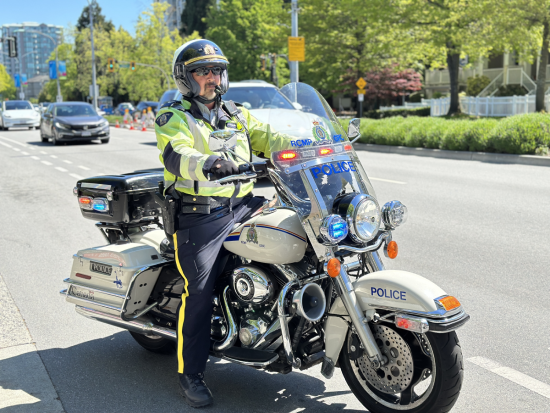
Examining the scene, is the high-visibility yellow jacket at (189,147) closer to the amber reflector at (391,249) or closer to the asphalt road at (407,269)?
the amber reflector at (391,249)

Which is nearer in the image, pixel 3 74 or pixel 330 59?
pixel 330 59

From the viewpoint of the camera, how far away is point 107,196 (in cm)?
438

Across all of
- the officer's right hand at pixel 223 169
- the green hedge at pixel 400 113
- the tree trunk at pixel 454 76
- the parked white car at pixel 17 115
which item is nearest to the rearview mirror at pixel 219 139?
the officer's right hand at pixel 223 169

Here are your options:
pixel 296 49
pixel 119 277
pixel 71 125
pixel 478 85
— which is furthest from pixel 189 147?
pixel 478 85

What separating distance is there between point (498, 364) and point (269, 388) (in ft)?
4.82

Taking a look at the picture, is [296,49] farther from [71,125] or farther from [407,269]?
[407,269]

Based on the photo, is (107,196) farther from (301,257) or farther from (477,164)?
(477,164)

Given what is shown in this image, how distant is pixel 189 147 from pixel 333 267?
3.21 feet

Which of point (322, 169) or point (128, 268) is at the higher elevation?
point (322, 169)

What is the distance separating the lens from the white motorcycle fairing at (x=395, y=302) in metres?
3.00

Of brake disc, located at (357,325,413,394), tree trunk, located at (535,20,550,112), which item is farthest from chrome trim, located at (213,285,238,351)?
tree trunk, located at (535,20,550,112)

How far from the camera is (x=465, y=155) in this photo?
17.3 metres

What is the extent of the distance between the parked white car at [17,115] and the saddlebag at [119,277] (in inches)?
1362

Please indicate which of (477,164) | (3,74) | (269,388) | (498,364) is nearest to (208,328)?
(269,388)
